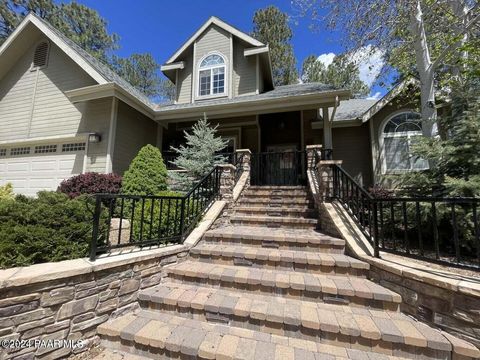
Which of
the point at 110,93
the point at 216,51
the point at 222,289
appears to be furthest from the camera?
the point at 216,51

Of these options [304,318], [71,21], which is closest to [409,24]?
[304,318]

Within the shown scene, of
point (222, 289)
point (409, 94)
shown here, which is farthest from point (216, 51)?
point (222, 289)

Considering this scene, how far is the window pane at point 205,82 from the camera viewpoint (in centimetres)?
1005

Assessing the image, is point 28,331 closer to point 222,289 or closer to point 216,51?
point 222,289

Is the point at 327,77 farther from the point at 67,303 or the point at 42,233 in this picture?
the point at 67,303

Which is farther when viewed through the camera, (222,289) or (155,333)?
(222,289)

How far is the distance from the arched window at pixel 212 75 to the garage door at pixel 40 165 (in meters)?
5.18

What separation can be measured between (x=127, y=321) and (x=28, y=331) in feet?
2.70

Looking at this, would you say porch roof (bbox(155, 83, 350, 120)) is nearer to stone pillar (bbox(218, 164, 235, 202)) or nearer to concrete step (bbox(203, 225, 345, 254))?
stone pillar (bbox(218, 164, 235, 202))

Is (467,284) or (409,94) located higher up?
(409,94)

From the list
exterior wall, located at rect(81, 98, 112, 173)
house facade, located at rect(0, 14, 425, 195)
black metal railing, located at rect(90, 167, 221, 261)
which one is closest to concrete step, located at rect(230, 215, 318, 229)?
black metal railing, located at rect(90, 167, 221, 261)

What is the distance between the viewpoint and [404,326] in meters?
2.22

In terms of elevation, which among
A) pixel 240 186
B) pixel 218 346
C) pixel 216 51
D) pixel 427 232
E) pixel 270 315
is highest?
pixel 216 51

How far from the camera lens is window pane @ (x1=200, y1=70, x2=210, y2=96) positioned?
33.0 feet
